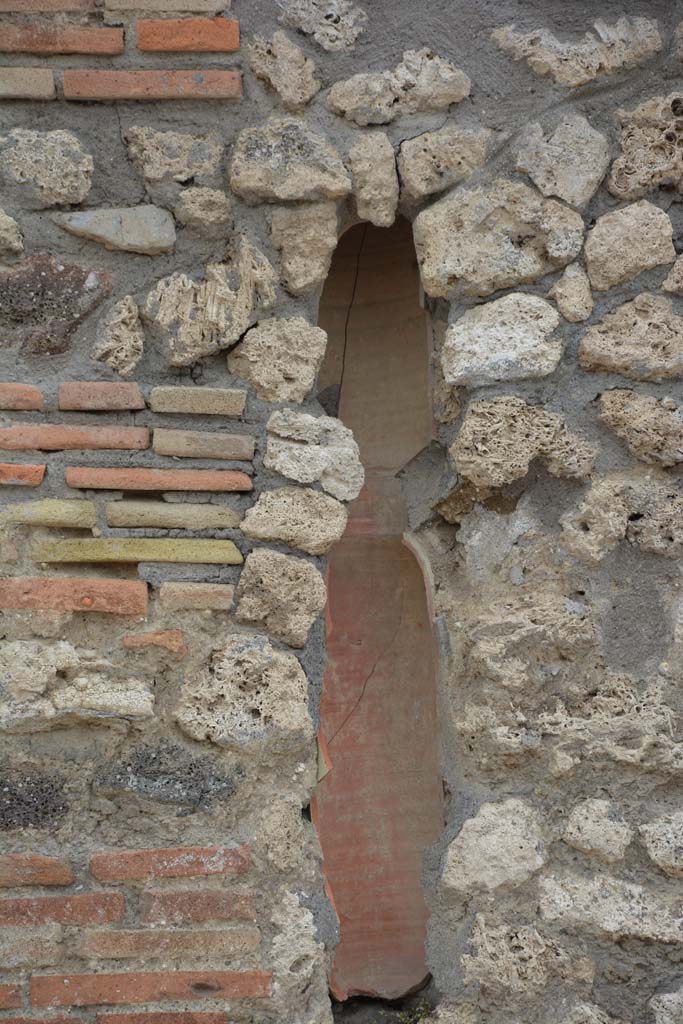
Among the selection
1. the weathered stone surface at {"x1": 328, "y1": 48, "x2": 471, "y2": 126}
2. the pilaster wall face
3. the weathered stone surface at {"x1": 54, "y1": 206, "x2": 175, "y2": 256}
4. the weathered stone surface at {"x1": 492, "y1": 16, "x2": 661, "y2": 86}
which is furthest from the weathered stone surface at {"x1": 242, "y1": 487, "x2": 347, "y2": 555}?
the weathered stone surface at {"x1": 492, "y1": 16, "x2": 661, "y2": 86}

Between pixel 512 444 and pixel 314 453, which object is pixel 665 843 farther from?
pixel 314 453

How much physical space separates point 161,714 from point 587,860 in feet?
2.95

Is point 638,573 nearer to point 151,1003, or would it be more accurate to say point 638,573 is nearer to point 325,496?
point 325,496

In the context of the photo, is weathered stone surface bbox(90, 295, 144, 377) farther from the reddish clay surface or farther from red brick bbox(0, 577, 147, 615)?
the reddish clay surface

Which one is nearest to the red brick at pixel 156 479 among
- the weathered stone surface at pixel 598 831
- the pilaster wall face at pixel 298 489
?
the pilaster wall face at pixel 298 489

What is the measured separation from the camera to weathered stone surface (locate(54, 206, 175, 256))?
97.0 inches

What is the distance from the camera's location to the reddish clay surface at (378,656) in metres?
2.82

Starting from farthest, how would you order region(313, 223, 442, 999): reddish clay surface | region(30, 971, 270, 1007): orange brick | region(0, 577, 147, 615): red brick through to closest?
region(313, 223, 442, 999): reddish clay surface → region(0, 577, 147, 615): red brick → region(30, 971, 270, 1007): orange brick

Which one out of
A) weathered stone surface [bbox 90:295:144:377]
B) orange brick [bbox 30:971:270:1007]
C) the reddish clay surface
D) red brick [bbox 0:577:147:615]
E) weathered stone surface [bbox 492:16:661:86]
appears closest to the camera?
orange brick [bbox 30:971:270:1007]

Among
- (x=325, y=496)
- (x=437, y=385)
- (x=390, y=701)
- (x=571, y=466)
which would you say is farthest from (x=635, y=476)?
(x=390, y=701)

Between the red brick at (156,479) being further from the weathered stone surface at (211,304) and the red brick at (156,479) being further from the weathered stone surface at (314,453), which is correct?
the weathered stone surface at (211,304)

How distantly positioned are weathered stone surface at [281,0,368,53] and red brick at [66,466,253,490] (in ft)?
3.13

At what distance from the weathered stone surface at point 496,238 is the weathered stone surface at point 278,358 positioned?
31cm

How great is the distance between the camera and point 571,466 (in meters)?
2.46
